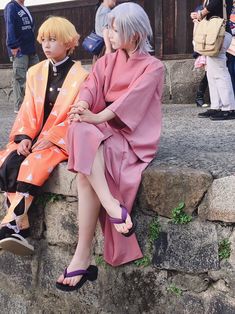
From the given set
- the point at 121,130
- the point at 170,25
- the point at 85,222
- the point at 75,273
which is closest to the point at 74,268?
the point at 75,273

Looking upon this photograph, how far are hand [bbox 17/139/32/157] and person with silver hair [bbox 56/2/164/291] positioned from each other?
50cm

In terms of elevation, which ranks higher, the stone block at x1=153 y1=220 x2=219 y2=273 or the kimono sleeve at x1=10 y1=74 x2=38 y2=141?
the kimono sleeve at x1=10 y1=74 x2=38 y2=141

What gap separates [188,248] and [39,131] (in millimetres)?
1205

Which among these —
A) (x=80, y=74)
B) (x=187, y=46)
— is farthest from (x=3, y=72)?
(x=80, y=74)

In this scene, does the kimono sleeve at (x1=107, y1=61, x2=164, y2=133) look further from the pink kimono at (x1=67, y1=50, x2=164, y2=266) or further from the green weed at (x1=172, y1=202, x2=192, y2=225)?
the green weed at (x1=172, y1=202, x2=192, y2=225)

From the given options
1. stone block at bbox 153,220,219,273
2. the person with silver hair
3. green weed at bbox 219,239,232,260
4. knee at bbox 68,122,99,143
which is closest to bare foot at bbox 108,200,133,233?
the person with silver hair

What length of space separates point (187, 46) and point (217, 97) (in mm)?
1860

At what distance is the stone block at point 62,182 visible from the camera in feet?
8.44

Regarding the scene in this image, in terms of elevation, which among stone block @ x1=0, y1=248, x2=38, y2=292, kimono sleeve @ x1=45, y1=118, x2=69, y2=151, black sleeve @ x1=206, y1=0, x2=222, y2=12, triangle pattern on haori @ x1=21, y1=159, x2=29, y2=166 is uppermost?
black sleeve @ x1=206, y1=0, x2=222, y2=12

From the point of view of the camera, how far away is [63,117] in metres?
2.80

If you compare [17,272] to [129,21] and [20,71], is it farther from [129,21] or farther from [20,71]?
[20,71]

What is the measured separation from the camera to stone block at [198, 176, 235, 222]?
6.98 ft

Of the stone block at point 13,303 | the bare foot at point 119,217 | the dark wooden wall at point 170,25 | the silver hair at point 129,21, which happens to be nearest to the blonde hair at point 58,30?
the silver hair at point 129,21

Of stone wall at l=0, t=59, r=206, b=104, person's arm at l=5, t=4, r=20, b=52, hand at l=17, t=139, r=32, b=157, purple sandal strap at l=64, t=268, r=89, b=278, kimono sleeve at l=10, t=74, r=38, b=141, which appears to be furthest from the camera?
stone wall at l=0, t=59, r=206, b=104
